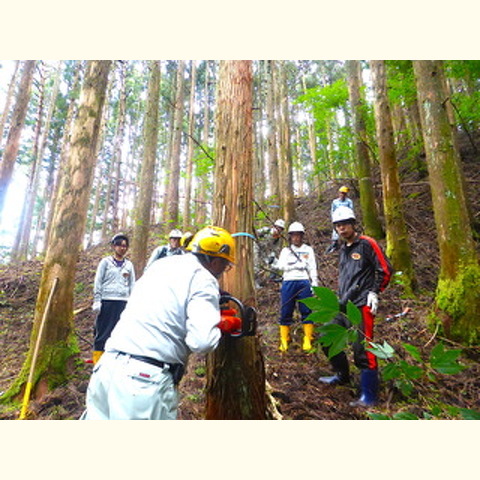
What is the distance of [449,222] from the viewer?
4.45 meters

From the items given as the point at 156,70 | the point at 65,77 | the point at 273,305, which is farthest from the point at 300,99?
the point at 65,77

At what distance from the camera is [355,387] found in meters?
3.64

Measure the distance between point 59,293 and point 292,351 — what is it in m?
3.85

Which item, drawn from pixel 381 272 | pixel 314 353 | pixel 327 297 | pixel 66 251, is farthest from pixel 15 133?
pixel 327 297

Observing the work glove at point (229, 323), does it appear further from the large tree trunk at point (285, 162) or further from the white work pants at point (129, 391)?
the large tree trunk at point (285, 162)

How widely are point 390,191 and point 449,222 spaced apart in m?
2.05

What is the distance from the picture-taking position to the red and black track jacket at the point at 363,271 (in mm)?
3363

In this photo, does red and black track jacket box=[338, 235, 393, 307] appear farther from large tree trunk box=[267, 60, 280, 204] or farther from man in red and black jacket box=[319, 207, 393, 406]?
large tree trunk box=[267, 60, 280, 204]

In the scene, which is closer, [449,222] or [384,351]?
[384,351]

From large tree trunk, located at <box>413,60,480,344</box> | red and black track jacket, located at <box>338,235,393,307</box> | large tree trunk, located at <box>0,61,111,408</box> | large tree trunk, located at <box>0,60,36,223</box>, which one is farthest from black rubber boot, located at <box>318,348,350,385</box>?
large tree trunk, located at <box>0,60,36,223</box>

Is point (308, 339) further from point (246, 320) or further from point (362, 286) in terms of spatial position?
point (246, 320)

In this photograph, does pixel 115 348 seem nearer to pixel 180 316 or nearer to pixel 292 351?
pixel 180 316

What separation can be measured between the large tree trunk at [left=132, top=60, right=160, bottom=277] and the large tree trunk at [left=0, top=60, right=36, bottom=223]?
3.65m

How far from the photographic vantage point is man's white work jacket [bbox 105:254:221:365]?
5.46 ft
